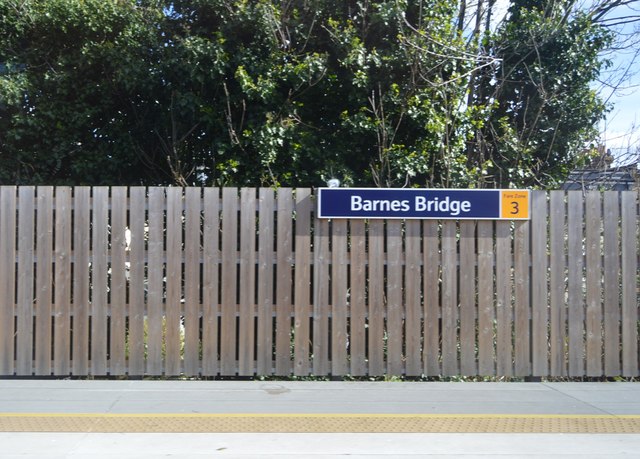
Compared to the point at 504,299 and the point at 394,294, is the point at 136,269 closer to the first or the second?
the point at 394,294

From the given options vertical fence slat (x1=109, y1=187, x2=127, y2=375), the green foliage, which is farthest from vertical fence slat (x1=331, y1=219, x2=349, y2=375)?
vertical fence slat (x1=109, y1=187, x2=127, y2=375)

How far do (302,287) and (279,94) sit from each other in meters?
3.15

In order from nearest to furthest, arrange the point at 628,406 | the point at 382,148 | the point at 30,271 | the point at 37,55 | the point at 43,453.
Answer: the point at 43,453
the point at 628,406
the point at 30,271
the point at 382,148
the point at 37,55

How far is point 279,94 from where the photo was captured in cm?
1017

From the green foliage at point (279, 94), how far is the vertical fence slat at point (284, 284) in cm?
158

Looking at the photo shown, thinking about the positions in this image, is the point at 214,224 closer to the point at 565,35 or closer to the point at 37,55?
the point at 37,55

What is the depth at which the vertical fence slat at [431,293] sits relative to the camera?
852 cm

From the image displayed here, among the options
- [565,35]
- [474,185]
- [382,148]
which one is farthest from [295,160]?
[565,35]

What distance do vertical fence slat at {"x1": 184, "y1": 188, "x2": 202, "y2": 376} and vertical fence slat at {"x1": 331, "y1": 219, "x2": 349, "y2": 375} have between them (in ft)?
5.21

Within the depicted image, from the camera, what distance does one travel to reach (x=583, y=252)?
28.4ft

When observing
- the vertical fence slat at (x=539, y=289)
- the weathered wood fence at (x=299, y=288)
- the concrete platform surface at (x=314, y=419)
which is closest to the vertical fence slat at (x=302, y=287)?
the weathered wood fence at (x=299, y=288)

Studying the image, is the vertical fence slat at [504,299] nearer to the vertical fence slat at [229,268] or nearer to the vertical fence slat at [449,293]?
the vertical fence slat at [449,293]

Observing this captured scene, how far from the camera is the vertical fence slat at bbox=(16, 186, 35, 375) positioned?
8320 mm

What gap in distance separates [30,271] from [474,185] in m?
6.06
